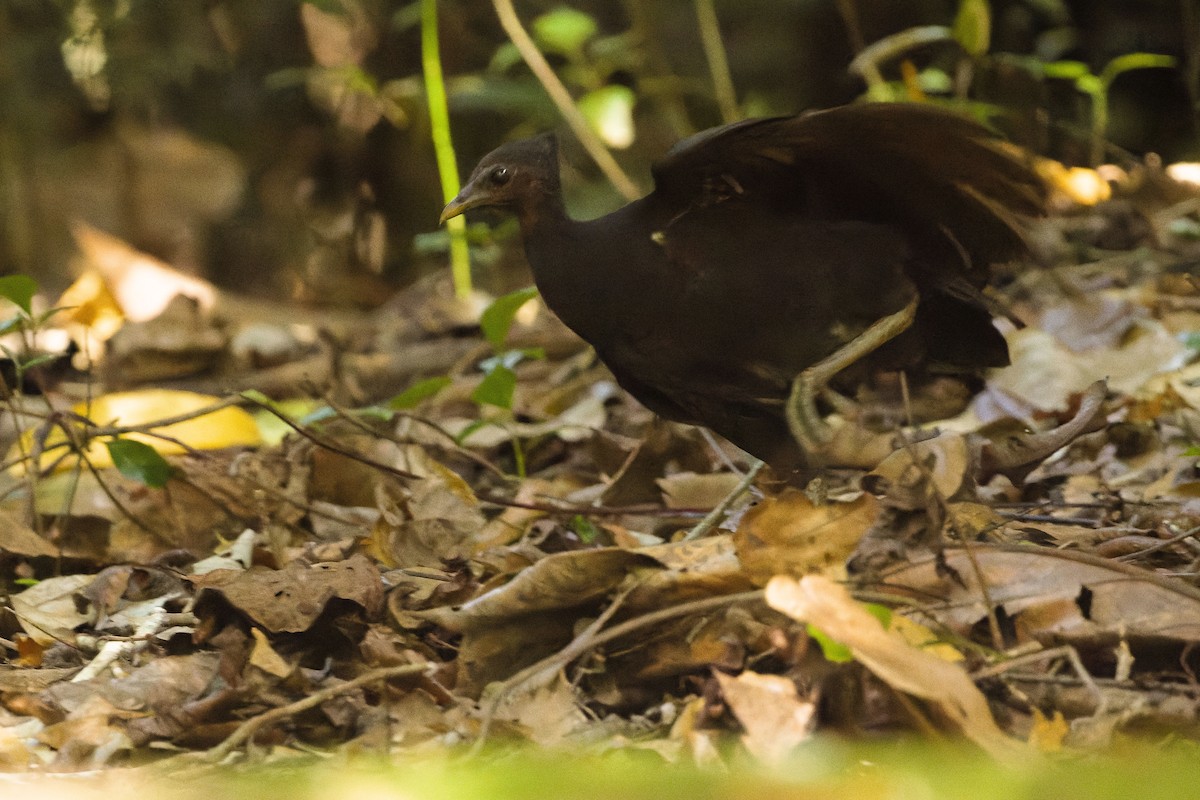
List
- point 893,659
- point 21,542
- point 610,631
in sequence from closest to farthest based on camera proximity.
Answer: point 893,659 → point 610,631 → point 21,542

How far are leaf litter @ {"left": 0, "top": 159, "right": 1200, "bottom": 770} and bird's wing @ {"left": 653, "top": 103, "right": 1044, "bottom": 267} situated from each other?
501mm

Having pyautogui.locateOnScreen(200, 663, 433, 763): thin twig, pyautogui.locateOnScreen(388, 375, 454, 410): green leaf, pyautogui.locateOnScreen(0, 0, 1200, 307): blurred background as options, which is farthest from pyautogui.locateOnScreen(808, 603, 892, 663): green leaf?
pyautogui.locateOnScreen(0, 0, 1200, 307): blurred background

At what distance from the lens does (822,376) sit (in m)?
3.31

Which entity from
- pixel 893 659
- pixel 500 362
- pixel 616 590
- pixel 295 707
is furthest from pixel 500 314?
pixel 893 659

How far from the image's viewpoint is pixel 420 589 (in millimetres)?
2959

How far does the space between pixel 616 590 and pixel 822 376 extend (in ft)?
3.33

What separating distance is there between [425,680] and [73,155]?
6.91m

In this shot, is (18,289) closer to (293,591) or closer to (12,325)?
(12,325)

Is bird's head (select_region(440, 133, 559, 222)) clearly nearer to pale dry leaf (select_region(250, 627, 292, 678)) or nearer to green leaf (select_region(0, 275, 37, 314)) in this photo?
green leaf (select_region(0, 275, 37, 314))

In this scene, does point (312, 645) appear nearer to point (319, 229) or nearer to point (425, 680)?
point (425, 680)

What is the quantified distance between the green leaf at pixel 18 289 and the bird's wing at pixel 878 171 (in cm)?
159

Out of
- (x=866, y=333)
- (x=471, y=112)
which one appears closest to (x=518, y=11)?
(x=471, y=112)

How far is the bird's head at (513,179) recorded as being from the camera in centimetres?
344

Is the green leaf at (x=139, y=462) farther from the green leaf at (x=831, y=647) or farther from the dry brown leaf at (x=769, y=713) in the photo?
the green leaf at (x=831, y=647)
